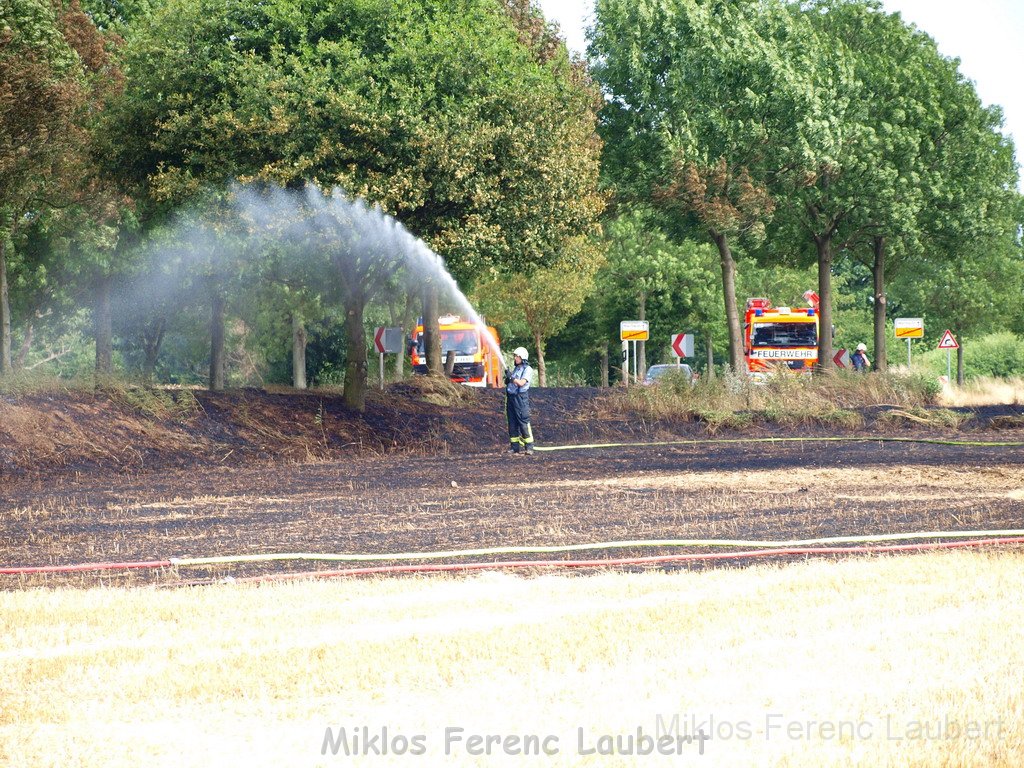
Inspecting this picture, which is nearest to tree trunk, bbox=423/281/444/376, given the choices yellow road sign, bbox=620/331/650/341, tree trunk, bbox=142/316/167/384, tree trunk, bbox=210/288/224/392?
tree trunk, bbox=210/288/224/392

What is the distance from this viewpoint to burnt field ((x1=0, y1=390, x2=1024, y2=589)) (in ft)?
37.7

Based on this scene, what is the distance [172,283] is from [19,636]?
69.7ft

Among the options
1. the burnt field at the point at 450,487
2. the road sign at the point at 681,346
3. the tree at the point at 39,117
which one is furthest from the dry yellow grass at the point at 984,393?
the tree at the point at 39,117

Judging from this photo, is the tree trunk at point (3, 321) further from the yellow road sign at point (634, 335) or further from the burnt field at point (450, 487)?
the yellow road sign at point (634, 335)

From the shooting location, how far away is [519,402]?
20609 millimetres

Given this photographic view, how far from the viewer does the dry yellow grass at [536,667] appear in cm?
555

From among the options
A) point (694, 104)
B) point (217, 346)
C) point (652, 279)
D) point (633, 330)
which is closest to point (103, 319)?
point (217, 346)

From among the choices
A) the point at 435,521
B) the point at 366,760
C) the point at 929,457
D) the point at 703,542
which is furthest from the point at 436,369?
the point at 366,760

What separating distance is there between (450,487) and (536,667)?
9.00m

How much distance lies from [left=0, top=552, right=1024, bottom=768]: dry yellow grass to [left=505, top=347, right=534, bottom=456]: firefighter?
11.1m

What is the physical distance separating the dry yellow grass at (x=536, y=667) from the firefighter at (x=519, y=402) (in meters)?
11.1

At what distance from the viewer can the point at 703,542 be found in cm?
1071

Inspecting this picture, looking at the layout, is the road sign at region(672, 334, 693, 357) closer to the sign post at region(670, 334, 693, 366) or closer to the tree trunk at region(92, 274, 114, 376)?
the sign post at region(670, 334, 693, 366)

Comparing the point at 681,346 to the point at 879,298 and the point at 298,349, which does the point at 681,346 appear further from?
the point at 298,349
